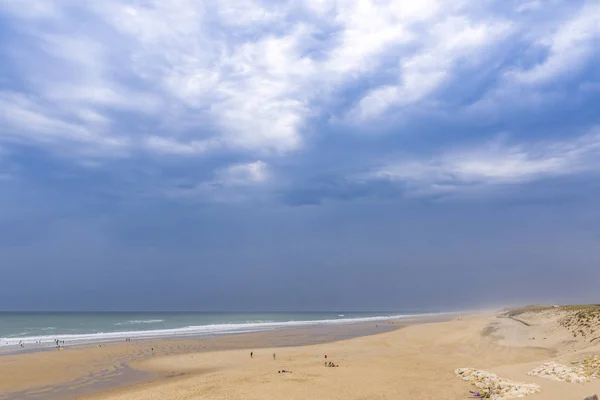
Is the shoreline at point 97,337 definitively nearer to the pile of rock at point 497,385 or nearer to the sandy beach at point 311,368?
the sandy beach at point 311,368

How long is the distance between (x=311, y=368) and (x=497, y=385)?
43.1ft

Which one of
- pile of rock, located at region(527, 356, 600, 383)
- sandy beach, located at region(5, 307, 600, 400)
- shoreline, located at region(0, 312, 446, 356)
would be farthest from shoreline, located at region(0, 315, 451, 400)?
pile of rock, located at region(527, 356, 600, 383)

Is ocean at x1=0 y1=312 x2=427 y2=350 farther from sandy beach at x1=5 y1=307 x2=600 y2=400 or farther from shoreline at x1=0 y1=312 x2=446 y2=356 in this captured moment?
sandy beach at x1=5 y1=307 x2=600 y2=400

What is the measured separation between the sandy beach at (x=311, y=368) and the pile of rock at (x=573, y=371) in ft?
1.65

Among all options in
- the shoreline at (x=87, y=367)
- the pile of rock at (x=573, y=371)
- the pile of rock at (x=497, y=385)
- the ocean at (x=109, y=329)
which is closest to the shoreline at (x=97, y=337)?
the ocean at (x=109, y=329)

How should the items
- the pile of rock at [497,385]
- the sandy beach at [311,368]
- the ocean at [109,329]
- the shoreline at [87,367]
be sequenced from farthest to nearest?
1. the ocean at [109,329]
2. the shoreline at [87,367]
3. the sandy beach at [311,368]
4. the pile of rock at [497,385]

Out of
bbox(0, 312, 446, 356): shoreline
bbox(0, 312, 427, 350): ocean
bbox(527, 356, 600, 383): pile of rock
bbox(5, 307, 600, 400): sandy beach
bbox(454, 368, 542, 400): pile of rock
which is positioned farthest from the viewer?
bbox(0, 312, 427, 350): ocean

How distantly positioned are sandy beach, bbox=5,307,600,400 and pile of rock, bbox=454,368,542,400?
1.29 ft

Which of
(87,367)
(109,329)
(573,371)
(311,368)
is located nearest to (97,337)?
(109,329)

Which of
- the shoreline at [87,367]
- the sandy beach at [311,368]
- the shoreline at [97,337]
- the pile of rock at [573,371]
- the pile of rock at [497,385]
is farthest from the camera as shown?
the shoreline at [97,337]

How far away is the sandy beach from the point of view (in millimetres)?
20906

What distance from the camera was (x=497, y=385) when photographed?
1841 cm

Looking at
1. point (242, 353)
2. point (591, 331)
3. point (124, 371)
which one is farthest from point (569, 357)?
point (124, 371)

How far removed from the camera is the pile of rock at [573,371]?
17.5m
